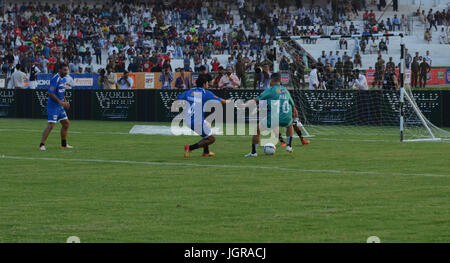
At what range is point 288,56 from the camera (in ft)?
107

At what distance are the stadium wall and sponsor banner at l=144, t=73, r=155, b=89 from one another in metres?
8.32

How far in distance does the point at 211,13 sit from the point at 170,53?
A: 31.5ft

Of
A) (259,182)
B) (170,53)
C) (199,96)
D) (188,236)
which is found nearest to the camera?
(188,236)

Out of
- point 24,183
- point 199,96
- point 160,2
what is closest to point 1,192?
point 24,183

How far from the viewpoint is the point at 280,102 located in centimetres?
1906

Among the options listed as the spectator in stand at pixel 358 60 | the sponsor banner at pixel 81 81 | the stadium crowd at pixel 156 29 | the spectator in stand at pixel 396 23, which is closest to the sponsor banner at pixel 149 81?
the sponsor banner at pixel 81 81

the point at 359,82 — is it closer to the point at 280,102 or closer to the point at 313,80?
the point at 313,80

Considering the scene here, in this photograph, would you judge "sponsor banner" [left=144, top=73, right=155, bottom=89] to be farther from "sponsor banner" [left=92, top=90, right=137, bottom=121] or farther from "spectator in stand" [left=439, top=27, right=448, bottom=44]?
"spectator in stand" [left=439, top=27, right=448, bottom=44]

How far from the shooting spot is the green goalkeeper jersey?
18.9m

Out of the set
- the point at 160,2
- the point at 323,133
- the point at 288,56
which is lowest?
the point at 323,133

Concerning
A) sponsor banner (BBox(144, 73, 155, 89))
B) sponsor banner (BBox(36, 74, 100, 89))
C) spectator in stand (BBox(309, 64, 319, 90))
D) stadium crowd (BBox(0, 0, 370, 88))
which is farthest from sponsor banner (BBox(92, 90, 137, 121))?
stadium crowd (BBox(0, 0, 370, 88))

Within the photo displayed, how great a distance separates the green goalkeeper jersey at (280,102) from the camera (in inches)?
746

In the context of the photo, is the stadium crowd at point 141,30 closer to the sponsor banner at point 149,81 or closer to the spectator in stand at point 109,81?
the sponsor banner at point 149,81
